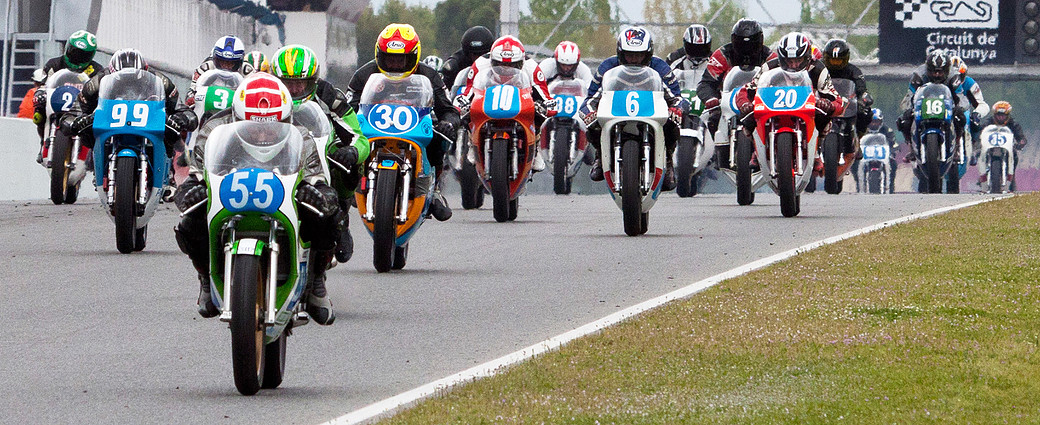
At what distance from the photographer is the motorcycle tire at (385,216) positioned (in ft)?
42.2

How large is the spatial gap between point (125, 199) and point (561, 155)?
1028 cm

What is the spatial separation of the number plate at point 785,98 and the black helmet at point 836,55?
504cm

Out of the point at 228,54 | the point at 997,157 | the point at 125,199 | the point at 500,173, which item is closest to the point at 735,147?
the point at 500,173

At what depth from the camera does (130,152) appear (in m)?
14.9

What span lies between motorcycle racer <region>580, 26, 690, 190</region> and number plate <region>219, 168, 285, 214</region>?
29.3 feet

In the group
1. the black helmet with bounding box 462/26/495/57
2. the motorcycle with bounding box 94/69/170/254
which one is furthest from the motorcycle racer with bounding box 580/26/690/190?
the black helmet with bounding box 462/26/495/57

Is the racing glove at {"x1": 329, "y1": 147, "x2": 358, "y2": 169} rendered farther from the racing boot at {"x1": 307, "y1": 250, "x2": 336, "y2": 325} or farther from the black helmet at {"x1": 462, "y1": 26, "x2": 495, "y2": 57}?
the black helmet at {"x1": 462, "y1": 26, "x2": 495, "y2": 57}

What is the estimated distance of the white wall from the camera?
25.0 m

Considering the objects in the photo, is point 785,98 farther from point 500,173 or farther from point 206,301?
point 206,301

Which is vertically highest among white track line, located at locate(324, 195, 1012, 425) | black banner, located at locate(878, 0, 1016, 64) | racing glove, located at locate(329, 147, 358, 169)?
black banner, located at locate(878, 0, 1016, 64)

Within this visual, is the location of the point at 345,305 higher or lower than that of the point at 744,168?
lower

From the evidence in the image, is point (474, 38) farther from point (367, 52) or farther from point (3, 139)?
point (367, 52)

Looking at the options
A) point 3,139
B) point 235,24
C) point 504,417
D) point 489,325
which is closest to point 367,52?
point 235,24

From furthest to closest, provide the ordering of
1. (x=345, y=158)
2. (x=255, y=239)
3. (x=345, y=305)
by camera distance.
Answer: (x=345, y=305) < (x=345, y=158) < (x=255, y=239)
